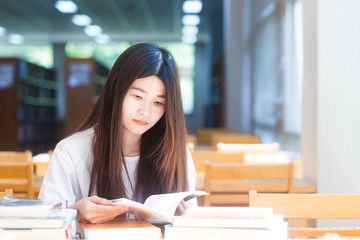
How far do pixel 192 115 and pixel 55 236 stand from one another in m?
15.7

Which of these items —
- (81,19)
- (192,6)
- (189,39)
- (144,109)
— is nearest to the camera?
(144,109)

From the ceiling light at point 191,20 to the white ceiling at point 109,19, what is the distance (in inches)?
5.3

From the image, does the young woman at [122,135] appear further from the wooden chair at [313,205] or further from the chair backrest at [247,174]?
the chair backrest at [247,174]

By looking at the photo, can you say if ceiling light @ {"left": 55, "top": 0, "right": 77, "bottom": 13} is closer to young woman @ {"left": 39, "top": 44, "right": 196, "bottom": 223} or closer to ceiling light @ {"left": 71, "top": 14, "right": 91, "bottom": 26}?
ceiling light @ {"left": 71, "top": 14, "right": 91, "bottom": 26}

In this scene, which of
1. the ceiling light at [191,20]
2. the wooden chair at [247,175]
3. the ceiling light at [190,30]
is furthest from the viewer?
the ceiling light at [190,30]

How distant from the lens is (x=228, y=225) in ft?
3.03

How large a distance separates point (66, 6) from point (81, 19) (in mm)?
1681

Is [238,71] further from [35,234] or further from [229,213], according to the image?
[35,234]

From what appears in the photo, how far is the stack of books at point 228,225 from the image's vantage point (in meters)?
0.92

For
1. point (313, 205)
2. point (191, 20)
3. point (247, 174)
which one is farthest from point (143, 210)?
point (191, 20)

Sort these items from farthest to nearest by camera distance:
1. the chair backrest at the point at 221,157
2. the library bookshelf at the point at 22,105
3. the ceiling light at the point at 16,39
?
the ceiling light at the point at 16,39 < the library bookshelf at the point at 22,105 < the chair backrest at the point at 221,157

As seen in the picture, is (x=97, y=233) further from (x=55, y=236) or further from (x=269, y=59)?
(x=269, y=59)

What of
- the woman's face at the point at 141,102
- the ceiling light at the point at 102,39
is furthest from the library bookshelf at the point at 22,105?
the woman's face at the point at 141,102

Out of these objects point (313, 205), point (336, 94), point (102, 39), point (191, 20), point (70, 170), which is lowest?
point (313, 205)
